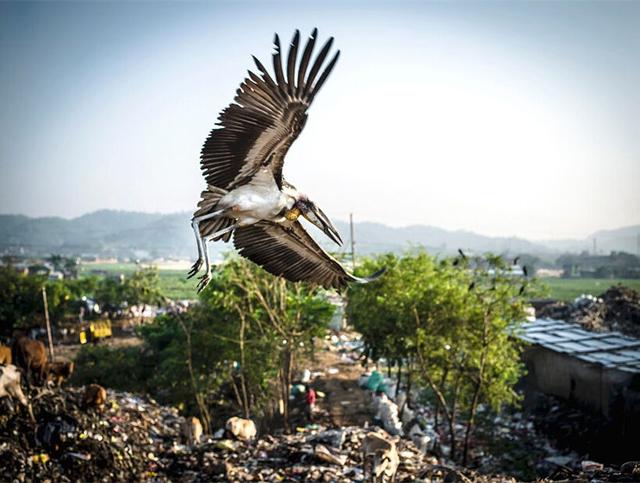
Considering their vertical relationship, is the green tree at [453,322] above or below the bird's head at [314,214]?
below

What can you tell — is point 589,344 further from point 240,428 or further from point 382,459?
point 240,428

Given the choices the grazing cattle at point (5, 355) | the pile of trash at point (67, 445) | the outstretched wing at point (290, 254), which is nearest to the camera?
the outstretched wing at point (290, 254)

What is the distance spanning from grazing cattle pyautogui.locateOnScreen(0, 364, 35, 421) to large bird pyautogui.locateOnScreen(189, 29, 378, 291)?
590 centimetres

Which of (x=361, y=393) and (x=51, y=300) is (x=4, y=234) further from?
(x=361, y=393)

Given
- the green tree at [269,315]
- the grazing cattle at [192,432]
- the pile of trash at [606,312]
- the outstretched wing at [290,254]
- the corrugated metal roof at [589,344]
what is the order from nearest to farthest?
the outstretched wing at [290,254] → the grazing cattle at [192,432] → the corrugated metal roof at [589,344] → the green tree at [269,315] → the pile of trash at [606,312]

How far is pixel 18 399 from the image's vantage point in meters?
8.09

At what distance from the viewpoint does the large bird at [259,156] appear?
3170 mm

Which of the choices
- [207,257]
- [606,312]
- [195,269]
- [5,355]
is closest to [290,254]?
[207,257]

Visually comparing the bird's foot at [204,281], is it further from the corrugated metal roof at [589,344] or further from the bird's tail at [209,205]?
the corrugated metal roof at [589,344]

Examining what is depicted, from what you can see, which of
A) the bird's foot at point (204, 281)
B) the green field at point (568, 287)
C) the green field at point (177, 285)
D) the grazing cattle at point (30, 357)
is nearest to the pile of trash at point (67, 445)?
the grazing cattle at point (30, 357)

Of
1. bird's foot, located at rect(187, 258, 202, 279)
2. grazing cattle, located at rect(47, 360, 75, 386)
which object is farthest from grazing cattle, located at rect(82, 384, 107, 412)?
bird's foot, located at rect(187, 258, 202, 279)

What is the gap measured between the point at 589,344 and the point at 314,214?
42.0 ft

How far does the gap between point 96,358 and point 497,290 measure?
42.9 ft

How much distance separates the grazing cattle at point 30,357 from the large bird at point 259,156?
7576 mm
